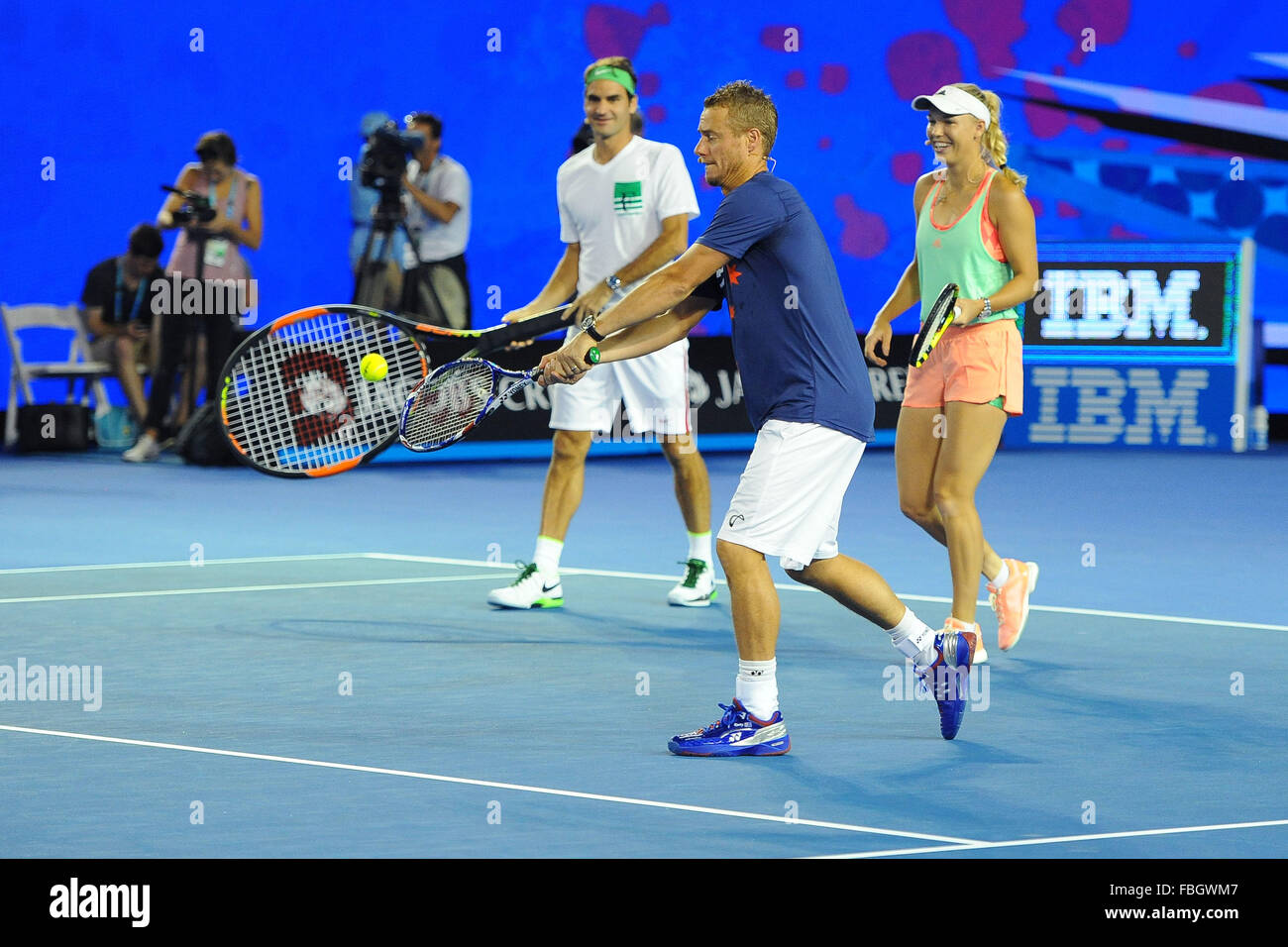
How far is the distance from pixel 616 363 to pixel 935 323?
2249mm

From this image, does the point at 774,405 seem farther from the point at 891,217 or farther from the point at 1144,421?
the point at 891,217

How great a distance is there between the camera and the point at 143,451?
15023 millimetres

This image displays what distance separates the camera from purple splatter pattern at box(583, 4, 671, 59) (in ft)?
64.6

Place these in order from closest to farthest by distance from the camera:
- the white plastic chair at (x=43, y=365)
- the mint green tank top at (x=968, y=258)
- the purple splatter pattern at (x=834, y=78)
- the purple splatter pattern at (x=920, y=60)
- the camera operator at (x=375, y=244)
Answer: the mint green tank top at (x=968, y=258) → the camera operator at (x=375, y=244) → the white plastic chair at (x=43, y=365) → the purple splatter pattern at (x=834, y=78) → the purple splatter pattern at (x=920, y=60)

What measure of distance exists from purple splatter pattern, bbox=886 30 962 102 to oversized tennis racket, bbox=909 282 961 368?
14.9 metres

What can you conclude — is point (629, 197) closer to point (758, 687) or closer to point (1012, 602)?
point (1012, 602)

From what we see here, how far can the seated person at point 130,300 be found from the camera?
1559 cm

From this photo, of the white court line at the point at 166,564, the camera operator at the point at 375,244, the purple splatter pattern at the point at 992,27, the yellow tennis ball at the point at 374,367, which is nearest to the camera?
the yellow tennis ball at the point at 374,367

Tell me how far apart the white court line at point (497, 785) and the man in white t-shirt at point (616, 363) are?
2.72 meters

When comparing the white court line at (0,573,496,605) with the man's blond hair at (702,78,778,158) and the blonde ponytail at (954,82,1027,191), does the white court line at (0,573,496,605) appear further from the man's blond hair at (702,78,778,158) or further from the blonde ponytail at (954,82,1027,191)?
the man's blond hair at (702,78,778,158)

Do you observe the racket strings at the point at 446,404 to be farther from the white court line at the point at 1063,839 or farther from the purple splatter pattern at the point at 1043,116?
the purple splatter pattern at the point at 1043,116

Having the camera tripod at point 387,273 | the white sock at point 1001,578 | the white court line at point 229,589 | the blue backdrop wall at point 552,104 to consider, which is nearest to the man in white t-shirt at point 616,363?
the white court line at point 229,589

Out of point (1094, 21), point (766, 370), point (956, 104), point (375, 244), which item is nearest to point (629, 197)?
point (956, 104)

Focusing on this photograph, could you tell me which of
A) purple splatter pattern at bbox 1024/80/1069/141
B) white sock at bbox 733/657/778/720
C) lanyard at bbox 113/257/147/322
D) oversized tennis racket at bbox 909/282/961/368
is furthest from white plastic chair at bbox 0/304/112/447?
white sock at bbox 733/657/778/720
